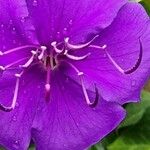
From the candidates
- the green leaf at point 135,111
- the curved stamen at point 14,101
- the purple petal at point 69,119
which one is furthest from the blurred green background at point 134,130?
the curved stamen at point 14,101

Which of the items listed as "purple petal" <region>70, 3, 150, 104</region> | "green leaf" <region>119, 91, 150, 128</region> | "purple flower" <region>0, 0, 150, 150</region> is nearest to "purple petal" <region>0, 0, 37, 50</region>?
"purple flower" <region>0, 0, 150, 150</region>

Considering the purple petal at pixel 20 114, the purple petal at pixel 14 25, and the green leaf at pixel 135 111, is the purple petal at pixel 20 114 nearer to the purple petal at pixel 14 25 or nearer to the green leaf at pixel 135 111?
the purple petal at pixel 14 25

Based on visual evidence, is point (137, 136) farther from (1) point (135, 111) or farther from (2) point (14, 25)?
(2) point (14, 25)

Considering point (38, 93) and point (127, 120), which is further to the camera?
point (127, 120)

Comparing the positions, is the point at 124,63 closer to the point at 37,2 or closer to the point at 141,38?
the point at 141,38

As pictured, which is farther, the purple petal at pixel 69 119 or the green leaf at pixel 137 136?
the green leaf at pixel 137 136

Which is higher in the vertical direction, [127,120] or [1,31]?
[1,31]

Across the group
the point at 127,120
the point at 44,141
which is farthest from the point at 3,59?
the point at 127,120
